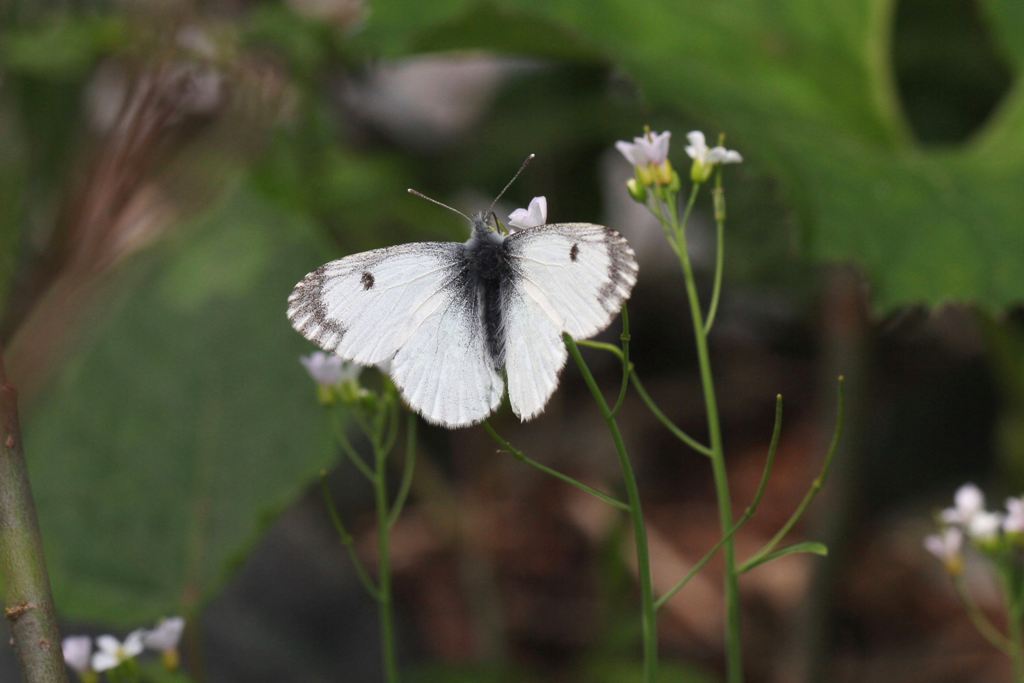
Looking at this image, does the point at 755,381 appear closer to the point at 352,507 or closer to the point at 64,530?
the point at 352,507

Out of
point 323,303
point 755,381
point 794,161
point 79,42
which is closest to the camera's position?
point 323,303

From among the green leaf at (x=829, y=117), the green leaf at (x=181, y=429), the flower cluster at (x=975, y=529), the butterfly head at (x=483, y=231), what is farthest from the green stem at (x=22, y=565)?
the green leaf at (x=829, y=117)

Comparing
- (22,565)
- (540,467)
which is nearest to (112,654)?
(22,565)

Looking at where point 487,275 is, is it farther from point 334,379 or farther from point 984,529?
point 984,529

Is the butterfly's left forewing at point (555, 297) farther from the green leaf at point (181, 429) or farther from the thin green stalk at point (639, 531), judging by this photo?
the green leaf at point (181, 429)

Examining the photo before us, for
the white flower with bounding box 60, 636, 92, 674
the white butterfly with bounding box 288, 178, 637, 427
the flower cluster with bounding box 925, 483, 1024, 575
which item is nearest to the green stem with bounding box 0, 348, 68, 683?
the white butterfly with bounding box 288, 178, 637, 427

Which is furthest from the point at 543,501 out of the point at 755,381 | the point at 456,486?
the point at 755,381

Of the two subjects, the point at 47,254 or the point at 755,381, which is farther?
the point at 755,381
